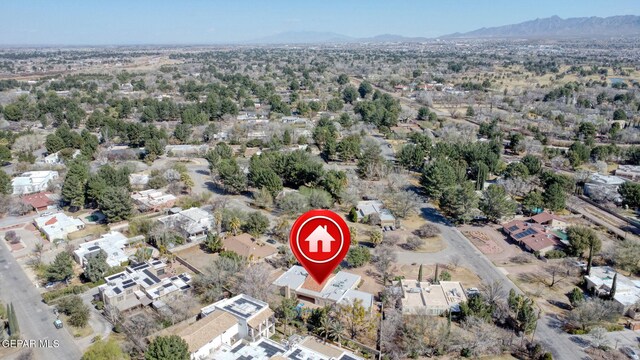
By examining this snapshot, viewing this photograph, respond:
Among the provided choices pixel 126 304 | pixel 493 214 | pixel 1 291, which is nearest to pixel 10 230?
pixel 1 291

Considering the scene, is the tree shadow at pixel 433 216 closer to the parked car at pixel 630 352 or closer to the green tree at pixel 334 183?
the green tree at pixel 334 183

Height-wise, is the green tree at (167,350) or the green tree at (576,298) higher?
the green tree at (167,350)

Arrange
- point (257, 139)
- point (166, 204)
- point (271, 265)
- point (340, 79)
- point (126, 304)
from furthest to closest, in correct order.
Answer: point (340, 79)
point (257, 139)
point (166, 204)
point (271, 265)
point (126, 304)

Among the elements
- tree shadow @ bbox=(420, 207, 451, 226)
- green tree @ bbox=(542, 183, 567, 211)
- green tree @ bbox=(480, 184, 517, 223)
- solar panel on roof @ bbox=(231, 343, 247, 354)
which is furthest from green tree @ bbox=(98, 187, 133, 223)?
green tree @ bbox=(542, 183, 567, 211)

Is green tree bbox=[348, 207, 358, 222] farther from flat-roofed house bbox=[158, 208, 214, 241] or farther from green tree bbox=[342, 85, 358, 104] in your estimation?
green tree bbox=[342, 85, 358, 104]

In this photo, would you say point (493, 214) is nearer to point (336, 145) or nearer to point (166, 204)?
point (336, 145)

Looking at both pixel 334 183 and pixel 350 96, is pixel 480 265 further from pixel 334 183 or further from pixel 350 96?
pixel 350 96

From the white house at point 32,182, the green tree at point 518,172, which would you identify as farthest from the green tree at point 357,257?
the white house at point 32,182
